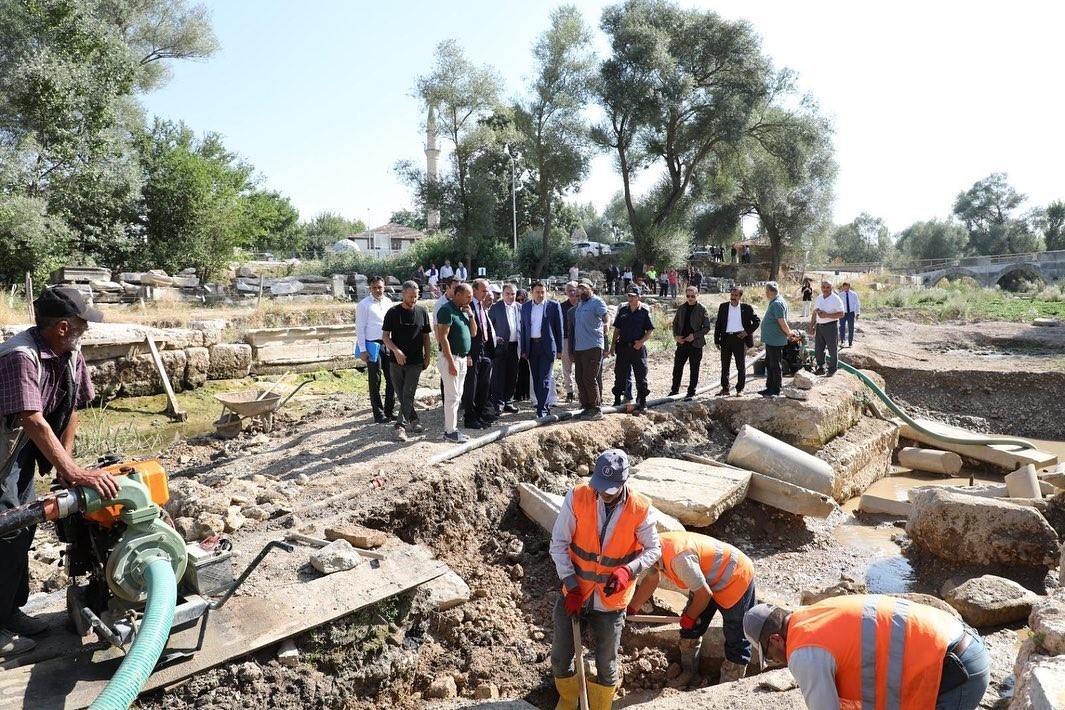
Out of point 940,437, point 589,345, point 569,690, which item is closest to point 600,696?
point 569,690

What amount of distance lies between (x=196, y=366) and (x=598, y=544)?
34.7ft

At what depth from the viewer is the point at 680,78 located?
1052 inches

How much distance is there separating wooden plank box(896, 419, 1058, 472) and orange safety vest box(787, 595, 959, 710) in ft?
33.6

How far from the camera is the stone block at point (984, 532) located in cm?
702

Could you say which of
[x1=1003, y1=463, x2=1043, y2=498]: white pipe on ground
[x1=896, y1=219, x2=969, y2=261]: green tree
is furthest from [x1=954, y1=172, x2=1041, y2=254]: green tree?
[x1=1003, y1=463, x2=1043, y2=498]: white pipe on ground

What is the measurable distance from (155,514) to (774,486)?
6714 mm

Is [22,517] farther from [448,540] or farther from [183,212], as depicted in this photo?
[183,212]

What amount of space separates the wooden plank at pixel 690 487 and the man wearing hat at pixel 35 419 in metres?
5.36

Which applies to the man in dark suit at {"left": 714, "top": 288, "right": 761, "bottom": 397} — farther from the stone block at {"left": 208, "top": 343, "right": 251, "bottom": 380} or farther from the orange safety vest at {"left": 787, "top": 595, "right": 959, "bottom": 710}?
the stone block at {"left": 208, "top": 343, "right": 251, "bottom": 380}

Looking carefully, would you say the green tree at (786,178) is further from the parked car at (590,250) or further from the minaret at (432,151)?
the minaret at (432,151)

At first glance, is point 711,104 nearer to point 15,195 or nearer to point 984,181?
point 15,195

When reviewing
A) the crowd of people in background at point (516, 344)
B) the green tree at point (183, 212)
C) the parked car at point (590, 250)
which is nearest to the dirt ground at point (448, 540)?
the crowd of people in background at point (516, 344)

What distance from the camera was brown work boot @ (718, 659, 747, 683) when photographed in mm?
4793

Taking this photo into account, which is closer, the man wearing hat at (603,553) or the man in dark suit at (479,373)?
the man wearing hat at (603,553)
